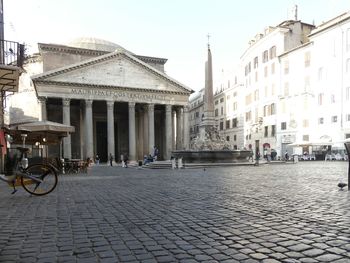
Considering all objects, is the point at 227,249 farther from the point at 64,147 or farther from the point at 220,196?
the point at 64,147

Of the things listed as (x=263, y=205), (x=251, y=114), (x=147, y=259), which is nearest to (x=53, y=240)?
(x=147, y=259)

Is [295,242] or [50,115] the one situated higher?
[50,115]

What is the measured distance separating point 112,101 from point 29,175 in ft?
110

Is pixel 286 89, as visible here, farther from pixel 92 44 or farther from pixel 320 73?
pixel 92 44

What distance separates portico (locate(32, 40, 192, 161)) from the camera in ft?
127

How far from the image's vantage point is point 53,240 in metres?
4.12

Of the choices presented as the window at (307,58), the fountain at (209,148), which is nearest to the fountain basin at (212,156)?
the fountain at (209,148)

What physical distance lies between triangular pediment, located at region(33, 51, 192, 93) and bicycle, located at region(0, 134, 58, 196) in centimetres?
3119

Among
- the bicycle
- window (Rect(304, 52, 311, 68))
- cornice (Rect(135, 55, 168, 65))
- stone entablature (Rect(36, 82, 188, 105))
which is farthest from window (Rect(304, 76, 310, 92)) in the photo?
the bicycle

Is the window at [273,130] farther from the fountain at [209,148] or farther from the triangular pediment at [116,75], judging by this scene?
the fountain at [209,148]

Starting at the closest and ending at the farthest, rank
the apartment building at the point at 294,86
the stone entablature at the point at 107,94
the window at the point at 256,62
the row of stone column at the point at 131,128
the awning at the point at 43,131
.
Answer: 1. the awning at the point at 43,131
2. the apartment building at the point at 294,86
3. the stone entablature at the point at 107,94
4. the row of stone column at the point at 131,128
5. the window at the point at 256,62

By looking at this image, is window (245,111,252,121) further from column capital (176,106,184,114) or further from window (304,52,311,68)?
window (304,52,311,68)

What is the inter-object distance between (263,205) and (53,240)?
3714 millimetres

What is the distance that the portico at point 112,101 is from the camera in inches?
1519
